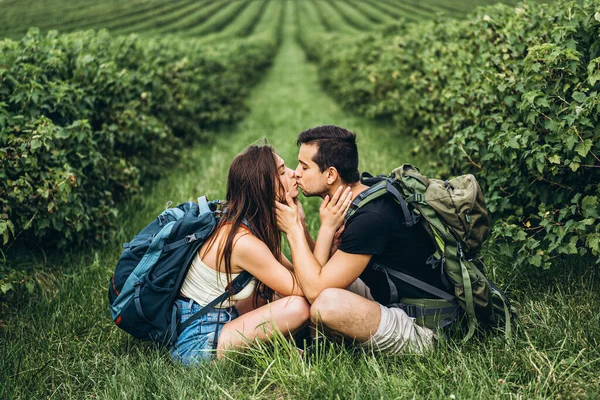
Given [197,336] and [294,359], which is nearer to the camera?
[294,359]

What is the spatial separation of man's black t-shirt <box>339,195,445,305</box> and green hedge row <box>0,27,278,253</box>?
8.12 ft

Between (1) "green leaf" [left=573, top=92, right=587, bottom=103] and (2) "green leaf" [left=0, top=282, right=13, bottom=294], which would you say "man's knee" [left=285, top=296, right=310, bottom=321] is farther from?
(1) "green leaf" [left=573, top=92, right=587, bottom=103]

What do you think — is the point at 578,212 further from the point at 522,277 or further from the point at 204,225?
the point at 204,225

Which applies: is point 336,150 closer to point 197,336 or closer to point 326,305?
point 326,305

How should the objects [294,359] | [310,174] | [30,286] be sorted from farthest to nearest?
[30,286] < [310,174] < [294,359]

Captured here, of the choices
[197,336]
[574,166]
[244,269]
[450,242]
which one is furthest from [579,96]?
[197,336]

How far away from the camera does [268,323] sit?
133 inches

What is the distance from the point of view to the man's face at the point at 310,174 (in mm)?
3590

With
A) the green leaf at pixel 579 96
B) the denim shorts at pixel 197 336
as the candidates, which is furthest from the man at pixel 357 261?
the green leaf at pixel 579 96

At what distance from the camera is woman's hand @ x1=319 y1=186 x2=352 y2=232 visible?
343 centimetres

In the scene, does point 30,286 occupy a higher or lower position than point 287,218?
lower

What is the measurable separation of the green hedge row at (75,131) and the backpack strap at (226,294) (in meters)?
1.48

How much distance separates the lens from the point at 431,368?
3164 millimetres

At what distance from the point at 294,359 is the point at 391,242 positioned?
2.97 feet
